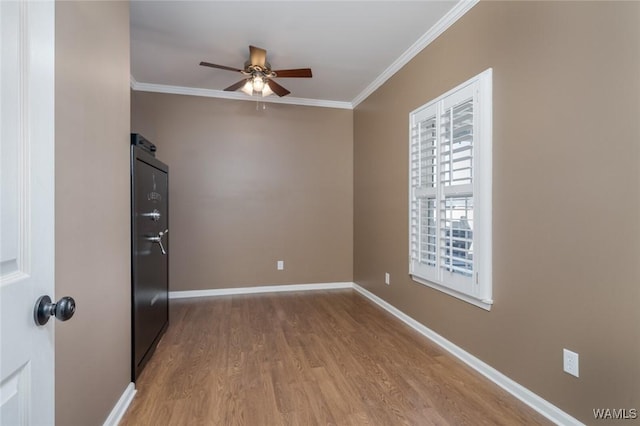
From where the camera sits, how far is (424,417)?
166cm

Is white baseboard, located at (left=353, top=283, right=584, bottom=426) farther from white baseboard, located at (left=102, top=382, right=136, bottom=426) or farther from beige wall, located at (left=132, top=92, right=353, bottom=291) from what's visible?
white baseboard, located at (left=102, top=382, right=136, bottom=426)

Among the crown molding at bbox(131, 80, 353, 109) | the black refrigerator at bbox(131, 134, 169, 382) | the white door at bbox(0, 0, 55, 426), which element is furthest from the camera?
the crown molding at bbox(131, 80, 353, 109)

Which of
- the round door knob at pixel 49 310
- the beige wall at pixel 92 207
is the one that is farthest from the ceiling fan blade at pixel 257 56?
the round door knob at pixel 49 310

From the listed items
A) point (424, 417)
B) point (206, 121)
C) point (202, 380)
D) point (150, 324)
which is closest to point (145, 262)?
point (150, 324)

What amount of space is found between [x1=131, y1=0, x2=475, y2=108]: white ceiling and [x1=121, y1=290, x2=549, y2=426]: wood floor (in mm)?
2665

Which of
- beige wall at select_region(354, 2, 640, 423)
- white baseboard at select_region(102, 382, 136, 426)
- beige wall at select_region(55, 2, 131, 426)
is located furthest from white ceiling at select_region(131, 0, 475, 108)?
white baseboard at select_region(102, 382, 136, 426)

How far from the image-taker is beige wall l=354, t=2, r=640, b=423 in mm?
1325

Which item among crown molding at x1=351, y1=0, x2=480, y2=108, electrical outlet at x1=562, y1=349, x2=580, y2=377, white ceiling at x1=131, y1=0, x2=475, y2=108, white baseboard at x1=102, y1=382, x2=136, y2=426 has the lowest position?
white baseboard at x1=102, y1=382, x2=136, y2=426

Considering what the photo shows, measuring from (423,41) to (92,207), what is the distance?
2.82m

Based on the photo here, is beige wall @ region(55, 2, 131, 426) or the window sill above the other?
beige wall @ region(55, 2, 131, 426)

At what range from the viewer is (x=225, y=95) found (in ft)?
13.1

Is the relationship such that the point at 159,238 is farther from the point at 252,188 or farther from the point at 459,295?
the point at 459,295

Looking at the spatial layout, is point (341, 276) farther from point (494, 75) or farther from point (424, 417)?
point (494, 75)

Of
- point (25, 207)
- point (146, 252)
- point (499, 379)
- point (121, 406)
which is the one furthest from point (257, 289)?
point (25, 207)
